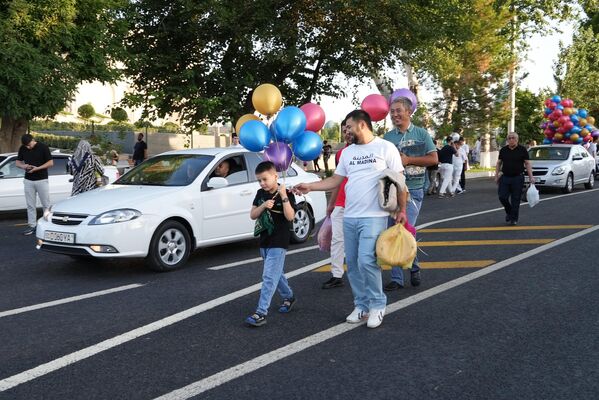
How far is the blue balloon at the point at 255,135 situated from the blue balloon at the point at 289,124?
120 mm

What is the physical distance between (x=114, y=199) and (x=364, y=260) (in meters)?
3.58

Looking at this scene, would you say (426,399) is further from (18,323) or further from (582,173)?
(582,173)

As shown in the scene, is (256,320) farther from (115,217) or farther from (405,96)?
(405,96)

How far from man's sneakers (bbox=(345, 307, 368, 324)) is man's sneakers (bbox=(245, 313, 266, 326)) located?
2.33ft

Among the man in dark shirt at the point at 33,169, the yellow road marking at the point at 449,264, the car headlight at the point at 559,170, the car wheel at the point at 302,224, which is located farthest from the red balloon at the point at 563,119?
the man in dark shirt at the point at 33,169

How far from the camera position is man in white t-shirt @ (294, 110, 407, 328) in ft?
16.6

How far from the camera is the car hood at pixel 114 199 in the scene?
284 inches

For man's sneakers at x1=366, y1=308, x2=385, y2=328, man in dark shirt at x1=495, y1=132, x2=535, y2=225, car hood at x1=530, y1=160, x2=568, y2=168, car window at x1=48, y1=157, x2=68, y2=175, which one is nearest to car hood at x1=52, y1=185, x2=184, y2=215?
man's sneakers at x1=366, y1=308, x2=385, y2=328

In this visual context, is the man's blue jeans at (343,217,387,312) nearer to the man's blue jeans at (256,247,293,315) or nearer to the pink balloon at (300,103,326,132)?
the man's blue jeans at (256,247,293,315)

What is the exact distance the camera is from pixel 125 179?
8.54 m

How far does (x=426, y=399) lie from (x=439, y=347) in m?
0.97

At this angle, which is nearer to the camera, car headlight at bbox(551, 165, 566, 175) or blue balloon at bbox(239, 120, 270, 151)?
blue balloon at bbox(239, 120, 270, 151)

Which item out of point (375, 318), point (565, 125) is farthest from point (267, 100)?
point (565, 125)

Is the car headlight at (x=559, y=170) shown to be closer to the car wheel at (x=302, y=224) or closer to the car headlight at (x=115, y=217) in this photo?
the car wheel at (x=302, y=224)
